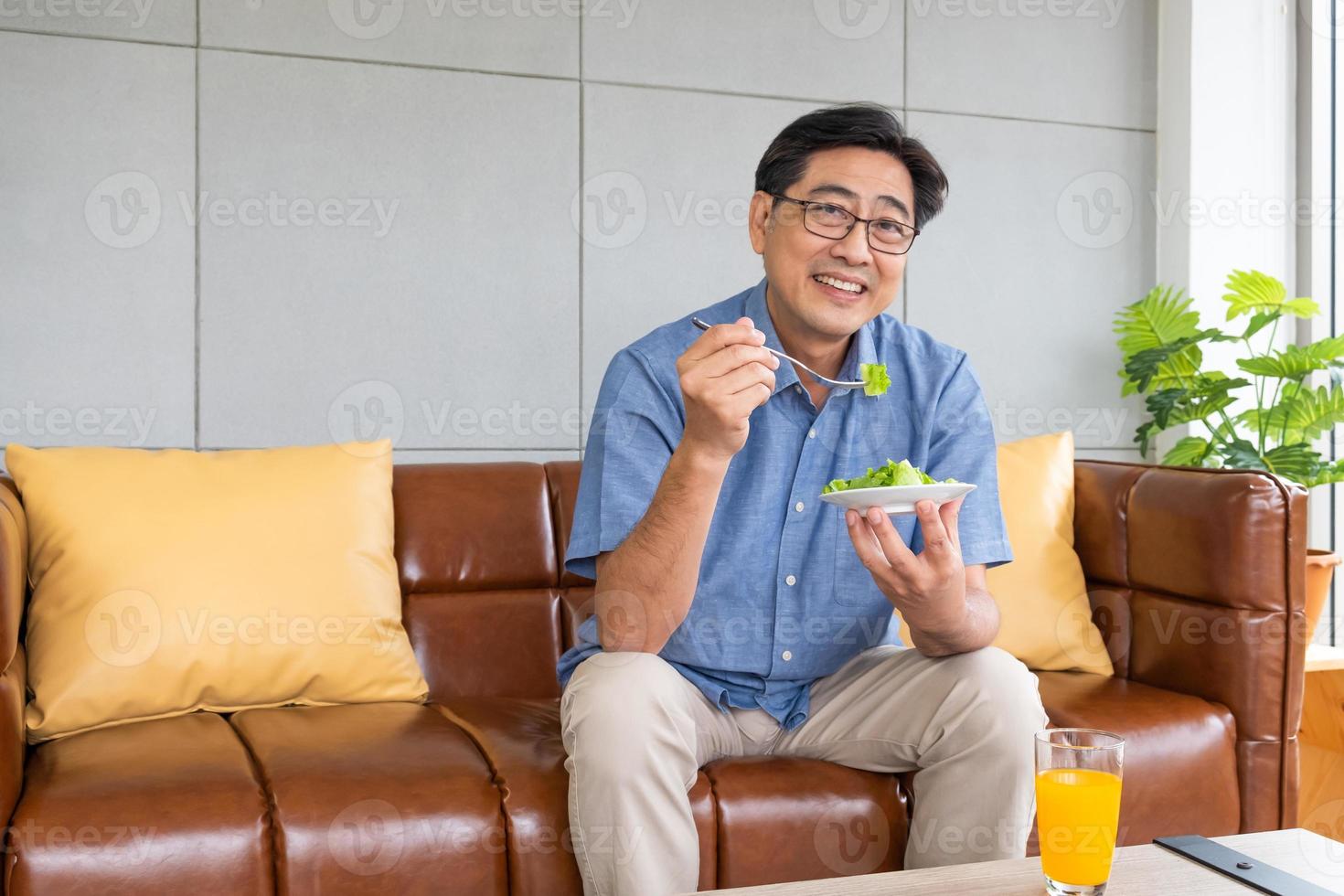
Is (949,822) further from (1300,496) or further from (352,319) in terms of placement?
(352,319)

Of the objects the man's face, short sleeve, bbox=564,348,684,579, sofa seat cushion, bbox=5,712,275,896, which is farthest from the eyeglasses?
sofa seat cushion, bbox=5,712,275,896

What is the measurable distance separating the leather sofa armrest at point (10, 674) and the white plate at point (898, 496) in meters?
1.12

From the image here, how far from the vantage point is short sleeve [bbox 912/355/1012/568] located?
1.83 metres

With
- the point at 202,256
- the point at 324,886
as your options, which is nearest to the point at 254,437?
the point at 202,256

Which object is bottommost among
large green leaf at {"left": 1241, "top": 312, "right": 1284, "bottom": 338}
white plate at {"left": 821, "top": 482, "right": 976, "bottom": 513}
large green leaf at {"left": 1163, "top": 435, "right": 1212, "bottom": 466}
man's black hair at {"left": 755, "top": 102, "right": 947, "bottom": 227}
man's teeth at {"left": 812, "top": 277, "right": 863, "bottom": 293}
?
white plate at {"left": 821, "top": 482, "right": 976, "bottom": 513}

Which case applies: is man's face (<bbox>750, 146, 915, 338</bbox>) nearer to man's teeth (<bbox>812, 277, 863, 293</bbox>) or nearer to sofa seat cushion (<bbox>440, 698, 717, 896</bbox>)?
man's teeth (<bbox>812, 277, 863, 293</bbox>)

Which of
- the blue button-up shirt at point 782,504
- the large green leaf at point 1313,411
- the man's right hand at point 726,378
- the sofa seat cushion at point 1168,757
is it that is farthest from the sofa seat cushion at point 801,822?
the large green leaf at point 1313,411

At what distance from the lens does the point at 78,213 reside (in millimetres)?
2416

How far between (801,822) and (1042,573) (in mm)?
978

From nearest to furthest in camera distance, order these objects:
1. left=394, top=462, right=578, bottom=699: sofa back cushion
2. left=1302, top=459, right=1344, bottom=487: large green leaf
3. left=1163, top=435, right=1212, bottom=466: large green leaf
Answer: left=394, top=462, right=578, bottom=699: sofa back cushion
left=1302, top=459, right=1344, bottom=487: large green leaf
left=1163, top=435, right=1212, bottom=466: large green leaf

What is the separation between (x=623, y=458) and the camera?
5.76 feet

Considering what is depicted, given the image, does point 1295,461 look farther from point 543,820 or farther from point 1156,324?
point 543,820

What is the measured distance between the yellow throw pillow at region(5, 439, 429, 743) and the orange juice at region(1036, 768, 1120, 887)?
1328mm

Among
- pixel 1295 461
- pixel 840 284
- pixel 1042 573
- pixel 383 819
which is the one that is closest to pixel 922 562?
pixel 840 284
